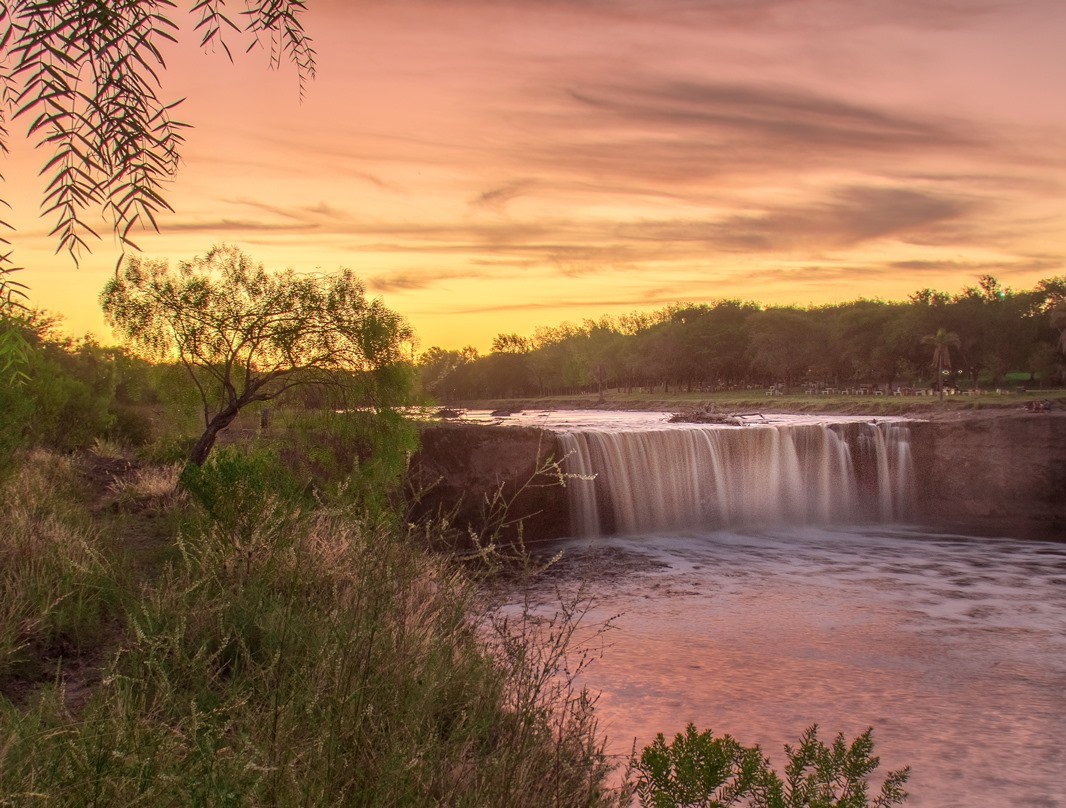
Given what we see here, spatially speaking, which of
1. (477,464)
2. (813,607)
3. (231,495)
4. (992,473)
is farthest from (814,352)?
(231,495)

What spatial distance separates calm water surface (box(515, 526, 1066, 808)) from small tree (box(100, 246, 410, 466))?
6642mm

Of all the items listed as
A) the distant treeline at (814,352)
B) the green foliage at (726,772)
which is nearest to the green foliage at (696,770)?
the green foliage at (726,772)

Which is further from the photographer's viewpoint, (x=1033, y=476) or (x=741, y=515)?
(x=1033, y=476)

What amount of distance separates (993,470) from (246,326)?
24526mm

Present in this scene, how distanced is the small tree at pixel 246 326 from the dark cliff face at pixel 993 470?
2045 centimetres

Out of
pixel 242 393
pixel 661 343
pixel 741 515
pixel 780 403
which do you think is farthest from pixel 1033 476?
pixel 661 343

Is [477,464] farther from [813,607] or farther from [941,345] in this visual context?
[941,345]

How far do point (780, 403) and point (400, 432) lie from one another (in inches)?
1847

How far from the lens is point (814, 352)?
7625cm

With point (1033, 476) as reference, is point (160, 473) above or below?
above

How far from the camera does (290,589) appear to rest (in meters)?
7.77

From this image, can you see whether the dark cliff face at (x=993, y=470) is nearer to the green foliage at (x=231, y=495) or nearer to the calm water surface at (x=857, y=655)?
the calm water surface at (x=857, y=655)

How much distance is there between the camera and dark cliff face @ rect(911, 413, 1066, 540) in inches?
1126

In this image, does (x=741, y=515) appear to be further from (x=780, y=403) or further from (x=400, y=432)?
(x=780, y=403)
